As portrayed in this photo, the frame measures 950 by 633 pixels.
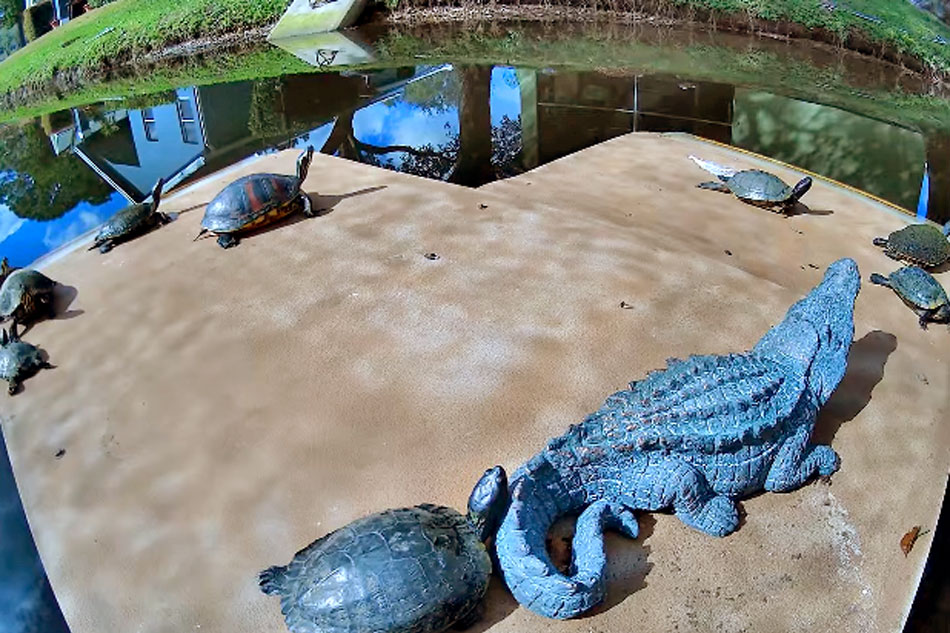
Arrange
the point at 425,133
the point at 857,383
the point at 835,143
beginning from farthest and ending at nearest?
the point at 425,133, the point at 835,143, the point at 857,383

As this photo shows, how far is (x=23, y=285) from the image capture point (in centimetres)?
514

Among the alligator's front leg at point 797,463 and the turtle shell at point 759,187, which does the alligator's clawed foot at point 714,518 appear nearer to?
the alligator's front leg at point 797,463

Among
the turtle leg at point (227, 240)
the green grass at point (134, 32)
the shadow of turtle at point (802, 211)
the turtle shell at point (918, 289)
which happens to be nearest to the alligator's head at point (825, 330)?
the turtle shell at point (918, 289)

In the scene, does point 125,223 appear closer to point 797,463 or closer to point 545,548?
point 545,548

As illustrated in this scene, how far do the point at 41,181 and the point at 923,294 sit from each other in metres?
9.92

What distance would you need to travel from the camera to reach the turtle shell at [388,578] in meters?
2.57

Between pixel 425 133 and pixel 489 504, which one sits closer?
pixel 489 504

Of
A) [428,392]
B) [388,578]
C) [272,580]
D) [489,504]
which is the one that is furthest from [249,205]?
[388,578]

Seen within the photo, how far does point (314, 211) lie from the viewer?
616 cm

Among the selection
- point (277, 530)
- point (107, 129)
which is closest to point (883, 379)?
point (277, 530)

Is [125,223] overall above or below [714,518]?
above

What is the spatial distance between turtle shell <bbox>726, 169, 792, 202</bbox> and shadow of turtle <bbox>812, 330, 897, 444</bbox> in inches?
72.3

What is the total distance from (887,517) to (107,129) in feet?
40.4

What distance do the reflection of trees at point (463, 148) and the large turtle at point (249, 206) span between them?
2440 mm
